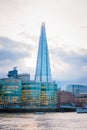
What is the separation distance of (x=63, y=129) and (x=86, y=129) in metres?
3.80

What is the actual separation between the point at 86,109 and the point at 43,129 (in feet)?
347

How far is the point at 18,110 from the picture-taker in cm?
19675

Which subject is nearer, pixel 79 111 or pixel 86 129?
pixel 86 129

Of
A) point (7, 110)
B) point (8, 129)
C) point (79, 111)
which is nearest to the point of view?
point (8, 129)

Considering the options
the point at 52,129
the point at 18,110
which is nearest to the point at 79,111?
the point at 18,110

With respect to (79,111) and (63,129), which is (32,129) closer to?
(63,129)

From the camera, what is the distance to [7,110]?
7539 inches

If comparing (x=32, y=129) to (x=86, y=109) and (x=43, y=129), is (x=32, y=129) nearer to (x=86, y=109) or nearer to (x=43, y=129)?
(x=43, y=129)

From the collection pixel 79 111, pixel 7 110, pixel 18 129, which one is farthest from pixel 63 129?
pixel 7 110

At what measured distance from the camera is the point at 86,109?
168 m

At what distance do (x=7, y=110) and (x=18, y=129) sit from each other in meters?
129

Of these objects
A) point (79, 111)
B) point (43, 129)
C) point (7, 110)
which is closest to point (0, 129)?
point (43, 129)

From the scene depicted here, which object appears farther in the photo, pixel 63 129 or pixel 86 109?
pixel 86 109

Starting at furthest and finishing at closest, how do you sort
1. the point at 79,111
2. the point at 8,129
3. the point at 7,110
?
the point at 7,110
the point at 79,111
the point at 8,129
